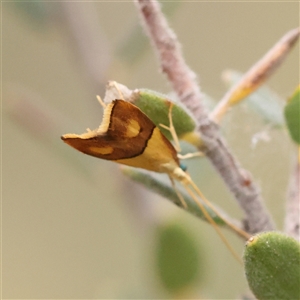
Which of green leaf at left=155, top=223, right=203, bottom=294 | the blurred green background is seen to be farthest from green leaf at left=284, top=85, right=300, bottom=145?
the blurred green background

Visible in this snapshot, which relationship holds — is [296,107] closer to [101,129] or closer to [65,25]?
[101,129]

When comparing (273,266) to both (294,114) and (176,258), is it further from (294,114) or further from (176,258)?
(176,258)

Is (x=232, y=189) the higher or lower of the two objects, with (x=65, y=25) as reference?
lower

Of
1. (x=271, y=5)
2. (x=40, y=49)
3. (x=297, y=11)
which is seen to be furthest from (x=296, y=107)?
(x=40, y=49)

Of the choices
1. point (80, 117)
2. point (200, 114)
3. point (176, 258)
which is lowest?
point (176, 258)

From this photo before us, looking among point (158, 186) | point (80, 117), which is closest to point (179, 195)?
point (158, 186)

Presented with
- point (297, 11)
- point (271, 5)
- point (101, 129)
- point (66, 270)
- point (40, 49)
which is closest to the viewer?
point (101, 129)

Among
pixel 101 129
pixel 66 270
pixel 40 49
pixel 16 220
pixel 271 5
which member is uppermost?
pixel 40 49
